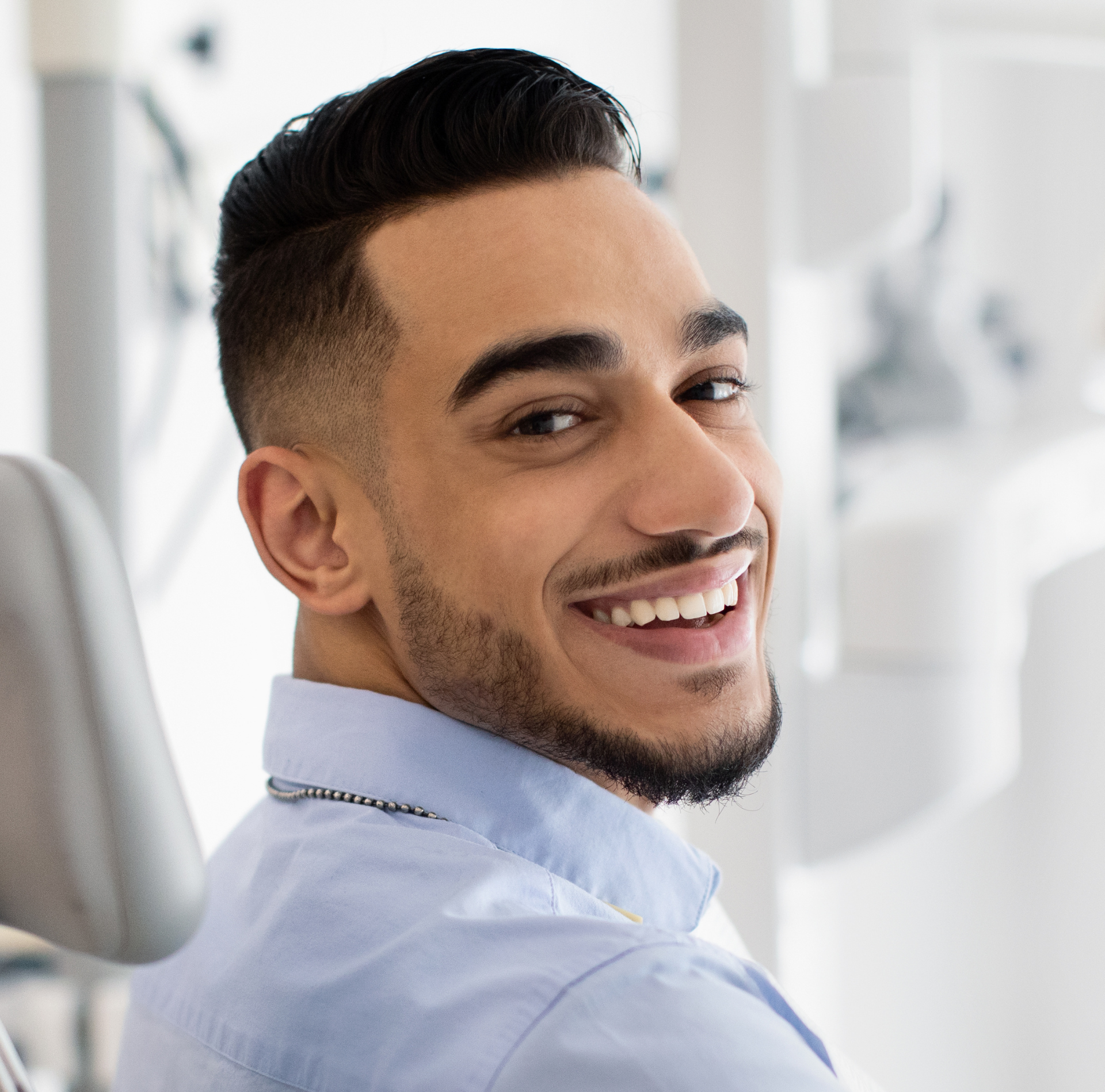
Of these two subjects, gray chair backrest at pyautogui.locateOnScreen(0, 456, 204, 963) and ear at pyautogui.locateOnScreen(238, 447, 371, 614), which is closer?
gray chair backrest at pyautogui.locateOnScreen(0, 456, 204, 963)

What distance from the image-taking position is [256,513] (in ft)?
2.59

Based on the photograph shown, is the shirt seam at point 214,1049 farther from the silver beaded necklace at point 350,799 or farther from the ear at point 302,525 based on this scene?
the ear at point 302,525

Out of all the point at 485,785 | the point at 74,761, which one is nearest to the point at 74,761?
the point at 74,761

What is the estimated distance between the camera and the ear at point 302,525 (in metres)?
0.77

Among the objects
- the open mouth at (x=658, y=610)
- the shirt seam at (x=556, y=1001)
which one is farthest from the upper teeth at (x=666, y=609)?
the shirt seam at (x=556, y=1001)

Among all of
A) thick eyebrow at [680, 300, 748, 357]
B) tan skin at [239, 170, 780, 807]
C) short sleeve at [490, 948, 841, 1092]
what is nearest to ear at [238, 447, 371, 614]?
tan skin at [239, 170, 780, 807]

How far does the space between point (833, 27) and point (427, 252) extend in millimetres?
494

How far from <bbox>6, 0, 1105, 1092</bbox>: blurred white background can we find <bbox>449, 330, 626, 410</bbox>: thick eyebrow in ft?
1.24

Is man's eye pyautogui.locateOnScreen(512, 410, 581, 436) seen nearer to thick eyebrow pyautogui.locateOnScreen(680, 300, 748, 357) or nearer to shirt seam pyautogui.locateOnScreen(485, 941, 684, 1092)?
thick eyebrow pyautogui.locateOnScreen(680, 300, 748, 357)

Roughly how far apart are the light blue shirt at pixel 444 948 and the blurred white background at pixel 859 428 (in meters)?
0.43

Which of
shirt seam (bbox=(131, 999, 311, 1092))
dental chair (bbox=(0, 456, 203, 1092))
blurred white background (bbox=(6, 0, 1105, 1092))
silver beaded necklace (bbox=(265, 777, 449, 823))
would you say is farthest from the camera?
blurred white background (bbox=(6, 0, 1105, 1092))

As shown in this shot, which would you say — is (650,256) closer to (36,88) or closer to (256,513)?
(256,513)

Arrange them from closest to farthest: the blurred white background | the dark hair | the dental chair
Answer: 1. the dental chair
2. the dark hair
3. the blurred white background

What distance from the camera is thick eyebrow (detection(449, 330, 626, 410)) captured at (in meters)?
Answer: 0.72
